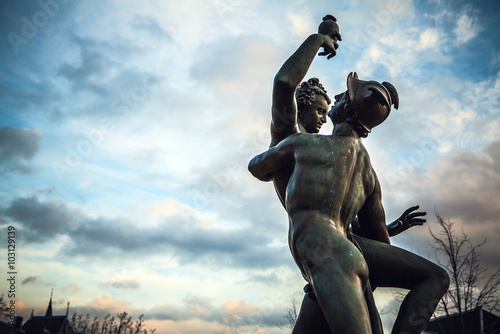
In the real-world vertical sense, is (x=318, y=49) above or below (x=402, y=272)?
above

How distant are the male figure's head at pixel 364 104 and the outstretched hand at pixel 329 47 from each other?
0.25 metres

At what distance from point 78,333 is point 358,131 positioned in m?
52.1

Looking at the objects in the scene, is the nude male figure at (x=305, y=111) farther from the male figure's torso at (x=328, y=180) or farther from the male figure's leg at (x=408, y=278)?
the male figure's torso at (x=328, y=180)

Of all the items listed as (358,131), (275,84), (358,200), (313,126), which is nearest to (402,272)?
(358,200)

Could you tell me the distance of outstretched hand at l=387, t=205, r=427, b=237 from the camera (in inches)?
163

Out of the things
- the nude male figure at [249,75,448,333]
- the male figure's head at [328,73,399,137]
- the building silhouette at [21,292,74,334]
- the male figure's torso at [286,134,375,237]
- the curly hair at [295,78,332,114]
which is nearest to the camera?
the nude male figure at [249,75,448,333]

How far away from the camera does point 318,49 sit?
373 cm

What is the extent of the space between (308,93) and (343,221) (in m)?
1.33

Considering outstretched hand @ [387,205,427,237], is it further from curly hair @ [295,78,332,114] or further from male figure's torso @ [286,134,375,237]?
curly hair @ [295,78,332,114]

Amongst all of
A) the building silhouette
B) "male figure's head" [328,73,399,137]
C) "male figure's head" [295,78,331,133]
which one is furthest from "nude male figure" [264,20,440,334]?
the building silhouette

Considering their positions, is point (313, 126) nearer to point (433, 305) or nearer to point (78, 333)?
point (433, 305)

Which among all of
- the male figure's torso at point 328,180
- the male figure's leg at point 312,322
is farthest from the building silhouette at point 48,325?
the male figure's torso at point 328,180

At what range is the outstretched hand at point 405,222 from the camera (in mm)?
4152

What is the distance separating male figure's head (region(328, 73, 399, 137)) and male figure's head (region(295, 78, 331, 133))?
31 cm
